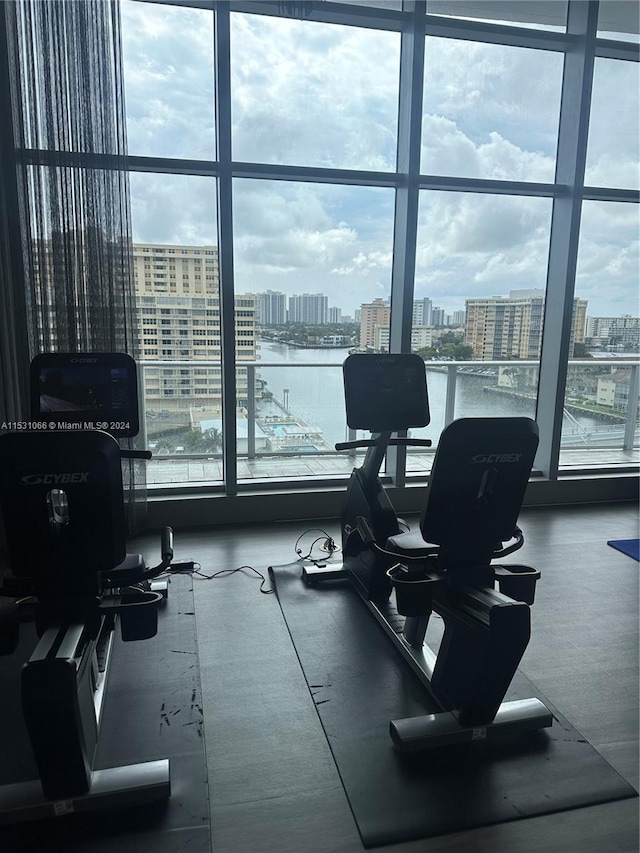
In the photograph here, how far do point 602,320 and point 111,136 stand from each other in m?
3.88

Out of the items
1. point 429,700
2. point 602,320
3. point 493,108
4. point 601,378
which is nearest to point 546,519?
point 601,378

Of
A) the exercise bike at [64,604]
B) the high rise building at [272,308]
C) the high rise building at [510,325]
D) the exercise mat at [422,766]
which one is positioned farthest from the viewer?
the high rise building at [510,325]

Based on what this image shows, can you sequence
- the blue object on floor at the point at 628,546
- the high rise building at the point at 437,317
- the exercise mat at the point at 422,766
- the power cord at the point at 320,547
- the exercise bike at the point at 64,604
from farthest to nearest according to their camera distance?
the high rise building at the point at 437,317 < the blue object on floor at the point at 628,546 < the power cord at the point at 320,547 < the exercise mat at the point at 422,766 < the exercise bike at the point at 64,604

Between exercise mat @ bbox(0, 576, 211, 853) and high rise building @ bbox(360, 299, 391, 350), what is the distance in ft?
8.00

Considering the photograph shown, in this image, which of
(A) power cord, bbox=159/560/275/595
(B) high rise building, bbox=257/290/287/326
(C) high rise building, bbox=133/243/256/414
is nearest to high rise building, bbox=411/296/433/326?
(B) high rise building, bbox=257/290/287/326

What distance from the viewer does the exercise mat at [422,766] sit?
1.63 meters

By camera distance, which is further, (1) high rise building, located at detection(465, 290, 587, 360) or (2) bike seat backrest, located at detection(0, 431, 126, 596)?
(1) high rise building, located at detection(465, 290, 587, 360)

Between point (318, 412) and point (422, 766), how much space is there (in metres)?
2.83

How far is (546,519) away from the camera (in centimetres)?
412

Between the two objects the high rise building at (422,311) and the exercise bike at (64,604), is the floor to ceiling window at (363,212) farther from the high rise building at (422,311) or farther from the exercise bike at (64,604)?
the exercise bike at (64,604)

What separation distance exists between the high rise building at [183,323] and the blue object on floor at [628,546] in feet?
8.83

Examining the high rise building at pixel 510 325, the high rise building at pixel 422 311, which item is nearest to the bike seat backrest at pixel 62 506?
the high rise building at pixel 422 311

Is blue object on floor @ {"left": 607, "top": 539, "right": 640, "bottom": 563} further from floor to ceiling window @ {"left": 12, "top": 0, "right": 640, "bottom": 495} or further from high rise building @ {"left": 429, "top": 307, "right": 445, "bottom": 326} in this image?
high rise building @ {"left": 429, "top": 307, "right": 445, "bottom": 326}

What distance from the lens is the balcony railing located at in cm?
408
